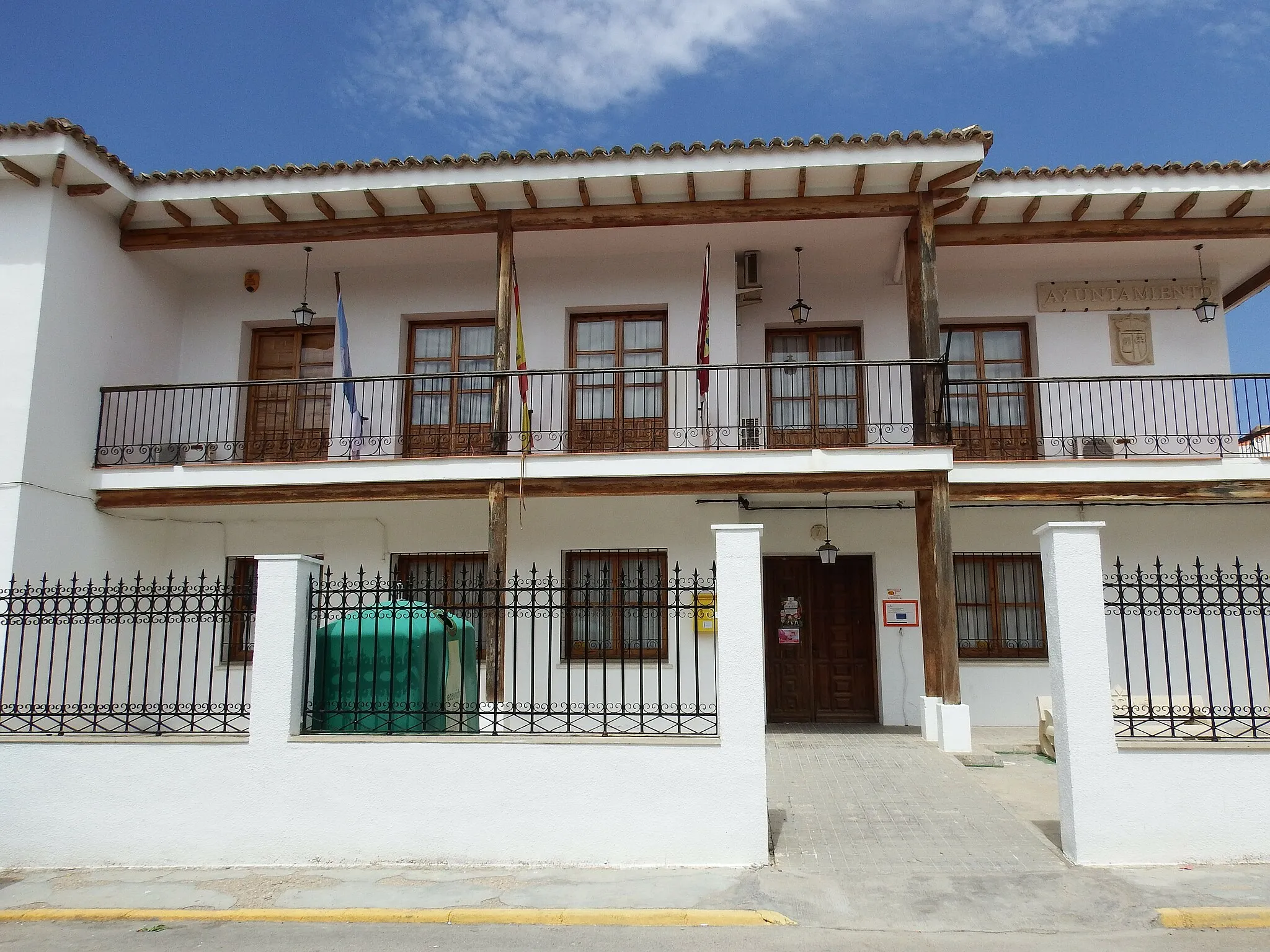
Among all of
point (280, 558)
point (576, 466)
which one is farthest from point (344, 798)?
point (576, 466)

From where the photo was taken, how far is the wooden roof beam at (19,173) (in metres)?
9.53

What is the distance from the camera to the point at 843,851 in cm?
604

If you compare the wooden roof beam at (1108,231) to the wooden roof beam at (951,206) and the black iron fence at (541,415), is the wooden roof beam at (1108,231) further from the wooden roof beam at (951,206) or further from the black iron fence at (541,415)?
the black iron fence at (541,415)

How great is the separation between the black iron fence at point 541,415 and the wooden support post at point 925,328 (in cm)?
85

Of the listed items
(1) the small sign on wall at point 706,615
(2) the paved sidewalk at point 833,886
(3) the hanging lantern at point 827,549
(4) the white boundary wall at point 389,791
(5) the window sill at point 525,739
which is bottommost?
(2) the paved sidewalk at point 833,886

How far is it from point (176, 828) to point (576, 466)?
17.6 feet

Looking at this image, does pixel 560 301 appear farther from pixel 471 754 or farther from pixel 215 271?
pixel 471 754

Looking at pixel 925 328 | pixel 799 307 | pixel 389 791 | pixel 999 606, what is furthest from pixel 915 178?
pixel 389 791

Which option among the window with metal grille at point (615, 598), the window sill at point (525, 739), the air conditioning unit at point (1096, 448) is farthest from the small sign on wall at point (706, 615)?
the air conditioning unit at point (1096, 448)

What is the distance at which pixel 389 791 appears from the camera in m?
5.96

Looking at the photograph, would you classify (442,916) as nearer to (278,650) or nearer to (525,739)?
(525,739)

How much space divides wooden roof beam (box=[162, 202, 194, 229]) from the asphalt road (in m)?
8.21

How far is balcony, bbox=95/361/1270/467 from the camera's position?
37.3 feet

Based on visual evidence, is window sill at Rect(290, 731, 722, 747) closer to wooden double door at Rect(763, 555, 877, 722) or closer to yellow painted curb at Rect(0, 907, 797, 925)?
yellow painted curb at Rect(0, 907, 797, 925)
